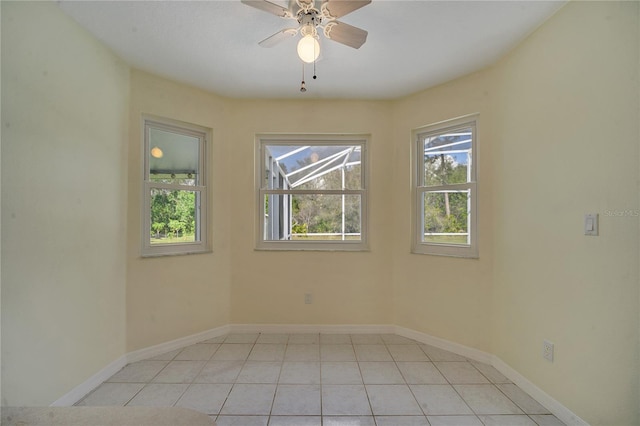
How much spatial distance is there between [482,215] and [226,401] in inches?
96.5

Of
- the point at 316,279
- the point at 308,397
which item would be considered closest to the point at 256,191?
the point at 316,279

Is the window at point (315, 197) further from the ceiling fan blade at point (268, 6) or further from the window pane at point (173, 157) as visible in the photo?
the ceiling fan blade at point (268, 6)

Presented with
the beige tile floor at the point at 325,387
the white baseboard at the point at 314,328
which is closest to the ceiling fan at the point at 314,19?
the beige tile floor at the point at 325,387

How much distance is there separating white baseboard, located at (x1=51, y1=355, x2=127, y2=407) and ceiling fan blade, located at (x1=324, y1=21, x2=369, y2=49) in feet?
9.20

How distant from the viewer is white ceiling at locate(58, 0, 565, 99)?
179cm

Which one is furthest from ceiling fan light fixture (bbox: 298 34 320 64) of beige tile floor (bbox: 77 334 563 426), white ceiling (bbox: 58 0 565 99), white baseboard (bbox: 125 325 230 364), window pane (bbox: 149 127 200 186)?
white baseboard (bbox: 125 325 230 364)

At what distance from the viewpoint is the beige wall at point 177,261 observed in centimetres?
249

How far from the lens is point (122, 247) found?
2389 mm

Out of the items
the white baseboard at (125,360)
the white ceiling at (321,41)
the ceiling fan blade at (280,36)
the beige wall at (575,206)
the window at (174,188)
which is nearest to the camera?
the beige wall at (575,206)

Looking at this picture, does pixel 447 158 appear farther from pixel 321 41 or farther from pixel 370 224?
pixel 321 41

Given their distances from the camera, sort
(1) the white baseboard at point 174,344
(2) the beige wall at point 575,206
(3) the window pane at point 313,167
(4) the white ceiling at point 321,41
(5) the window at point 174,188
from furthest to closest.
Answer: (3) the window pane at point 313,167 < (5) the window at point 174,188 < (1) the white baseboard at point 174,344 < (4) the white ceiling at point 321,41 < (2) the beige wall at point 575,206

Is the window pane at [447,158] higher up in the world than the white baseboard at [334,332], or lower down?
higher up

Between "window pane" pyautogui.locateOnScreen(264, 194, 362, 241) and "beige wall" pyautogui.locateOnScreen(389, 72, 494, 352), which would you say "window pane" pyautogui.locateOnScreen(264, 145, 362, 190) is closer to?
"window pane" pyautogui.locateOnScreen(264, 194, 362, 241)

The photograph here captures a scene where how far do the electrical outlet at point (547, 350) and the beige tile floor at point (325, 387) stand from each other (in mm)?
331
